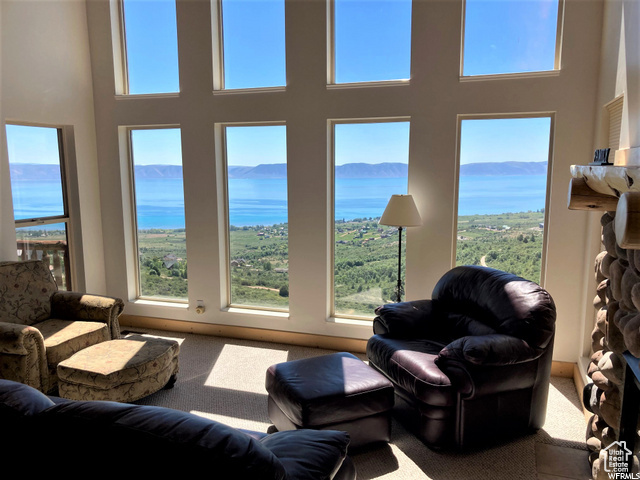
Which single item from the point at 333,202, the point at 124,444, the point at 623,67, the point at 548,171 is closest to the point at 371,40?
the point at 333,202

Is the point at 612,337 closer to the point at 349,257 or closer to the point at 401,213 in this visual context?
the point at 401,213

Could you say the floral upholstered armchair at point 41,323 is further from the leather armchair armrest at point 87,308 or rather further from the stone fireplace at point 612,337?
the stone fireplace at point 612,337

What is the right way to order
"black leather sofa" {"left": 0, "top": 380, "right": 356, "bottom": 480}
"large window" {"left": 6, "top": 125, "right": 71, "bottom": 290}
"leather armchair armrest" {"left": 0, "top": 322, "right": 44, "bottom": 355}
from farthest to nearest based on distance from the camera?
"large window" {"left": 6, "top": 125, "right": 71, "bottom": 290}, "leather armchair armrest" {"left": 0, "top": 322, "right": 44, "bottom": 355}, "black leather sofa" {"left": 0, "top": 380, "right": 356, "bottom": 480}

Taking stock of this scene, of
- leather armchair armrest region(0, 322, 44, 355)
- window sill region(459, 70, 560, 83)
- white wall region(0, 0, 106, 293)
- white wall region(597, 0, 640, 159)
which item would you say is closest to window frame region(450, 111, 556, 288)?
window sill region(459, 70, 560, 83)

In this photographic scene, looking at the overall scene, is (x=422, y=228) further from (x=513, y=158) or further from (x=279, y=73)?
(x=279, y=73)

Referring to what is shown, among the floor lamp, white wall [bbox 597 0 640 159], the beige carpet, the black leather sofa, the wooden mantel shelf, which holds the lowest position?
the beige carpet

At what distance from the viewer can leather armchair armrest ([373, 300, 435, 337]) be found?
3.63 m

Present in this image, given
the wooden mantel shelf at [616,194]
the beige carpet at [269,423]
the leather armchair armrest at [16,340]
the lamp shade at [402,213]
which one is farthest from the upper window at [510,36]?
the leather armchair armrest at [16,340]

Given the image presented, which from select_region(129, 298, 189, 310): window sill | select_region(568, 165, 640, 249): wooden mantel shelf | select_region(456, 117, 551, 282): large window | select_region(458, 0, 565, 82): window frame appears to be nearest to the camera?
select_region(568, 165, 640, 249): wooden mantel shelf

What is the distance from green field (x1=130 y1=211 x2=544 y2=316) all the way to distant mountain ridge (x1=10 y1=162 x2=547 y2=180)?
403 mm

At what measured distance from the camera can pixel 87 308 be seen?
4098mm

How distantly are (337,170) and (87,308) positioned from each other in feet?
8.59

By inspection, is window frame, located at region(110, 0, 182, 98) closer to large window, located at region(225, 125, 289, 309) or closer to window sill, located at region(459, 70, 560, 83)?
large window, located at region(225, 125, 289, 309)

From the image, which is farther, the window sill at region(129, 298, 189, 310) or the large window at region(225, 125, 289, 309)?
the window sill at region(129, 298, 189, 310)
